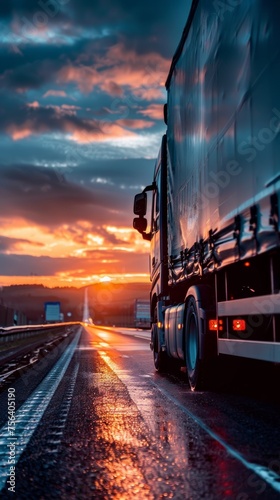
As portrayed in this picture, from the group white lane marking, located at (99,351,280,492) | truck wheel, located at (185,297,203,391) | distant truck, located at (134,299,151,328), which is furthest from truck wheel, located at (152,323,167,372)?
distant truck, located at (134,299,151,328)

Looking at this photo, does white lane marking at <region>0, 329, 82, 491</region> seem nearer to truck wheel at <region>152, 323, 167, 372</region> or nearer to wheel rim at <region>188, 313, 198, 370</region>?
wheel rim at <region>188, 313, 198, 370</region>

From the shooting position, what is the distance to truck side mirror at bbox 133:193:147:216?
1467 cm

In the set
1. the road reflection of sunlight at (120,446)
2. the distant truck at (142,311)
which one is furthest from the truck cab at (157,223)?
the distant truck at (142,311)

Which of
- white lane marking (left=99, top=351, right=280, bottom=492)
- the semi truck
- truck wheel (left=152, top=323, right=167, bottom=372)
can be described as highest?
the semi truck

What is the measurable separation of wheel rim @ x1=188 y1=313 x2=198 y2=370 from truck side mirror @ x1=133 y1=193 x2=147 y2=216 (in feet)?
15.7

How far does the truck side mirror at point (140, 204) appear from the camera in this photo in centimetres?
1467

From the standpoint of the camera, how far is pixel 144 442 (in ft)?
19.5

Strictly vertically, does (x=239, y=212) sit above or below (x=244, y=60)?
below

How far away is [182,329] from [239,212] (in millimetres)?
3979

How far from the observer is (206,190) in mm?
9320

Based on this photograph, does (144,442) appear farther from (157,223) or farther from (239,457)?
(157,223)

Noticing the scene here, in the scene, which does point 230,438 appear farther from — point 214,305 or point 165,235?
point 165,235

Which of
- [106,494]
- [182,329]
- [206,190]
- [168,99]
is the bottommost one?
[106,494]

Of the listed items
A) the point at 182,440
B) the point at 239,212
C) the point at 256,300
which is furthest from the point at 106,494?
the point at 239,212
